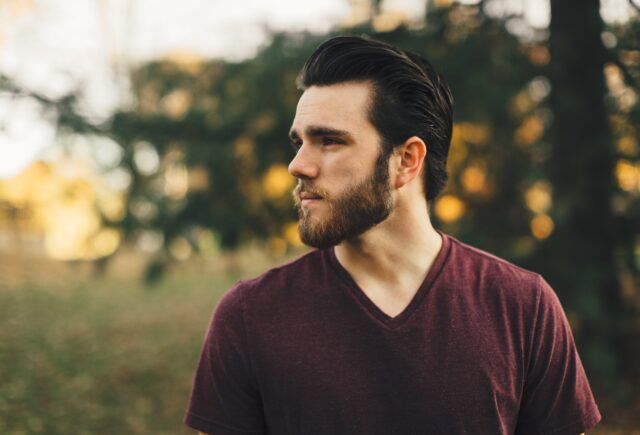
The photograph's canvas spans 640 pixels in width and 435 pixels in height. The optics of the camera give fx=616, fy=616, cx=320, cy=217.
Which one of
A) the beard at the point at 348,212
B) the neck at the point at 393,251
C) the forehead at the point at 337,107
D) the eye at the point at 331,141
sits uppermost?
the forehead at the point at 337,107

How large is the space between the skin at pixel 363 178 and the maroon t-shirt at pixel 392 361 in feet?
0.21

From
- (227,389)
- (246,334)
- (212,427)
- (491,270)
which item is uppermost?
(491,270)

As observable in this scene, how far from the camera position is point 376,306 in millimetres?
1894

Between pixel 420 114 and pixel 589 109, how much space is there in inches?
178

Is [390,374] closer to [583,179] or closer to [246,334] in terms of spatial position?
[246,334]

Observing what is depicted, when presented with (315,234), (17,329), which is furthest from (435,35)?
(17,329)

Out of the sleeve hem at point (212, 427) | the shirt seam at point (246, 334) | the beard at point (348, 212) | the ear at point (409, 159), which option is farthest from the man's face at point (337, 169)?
the sleeve hem at point (212, 427)

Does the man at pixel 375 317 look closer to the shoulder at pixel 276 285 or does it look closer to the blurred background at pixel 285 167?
the shoulder at pixel 276 285

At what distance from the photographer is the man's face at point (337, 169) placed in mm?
1946

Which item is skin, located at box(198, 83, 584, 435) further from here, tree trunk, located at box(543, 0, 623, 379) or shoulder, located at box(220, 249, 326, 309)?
tree trunk, located at box(543, 0, 623, 379)

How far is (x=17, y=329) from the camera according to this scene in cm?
982

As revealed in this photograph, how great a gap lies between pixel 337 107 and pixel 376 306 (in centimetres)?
64

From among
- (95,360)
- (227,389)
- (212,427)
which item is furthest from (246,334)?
(95,360)

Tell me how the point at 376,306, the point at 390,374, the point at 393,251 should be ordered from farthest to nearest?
the point at 393,251 → the point at 376,306 → the point at 390,374
